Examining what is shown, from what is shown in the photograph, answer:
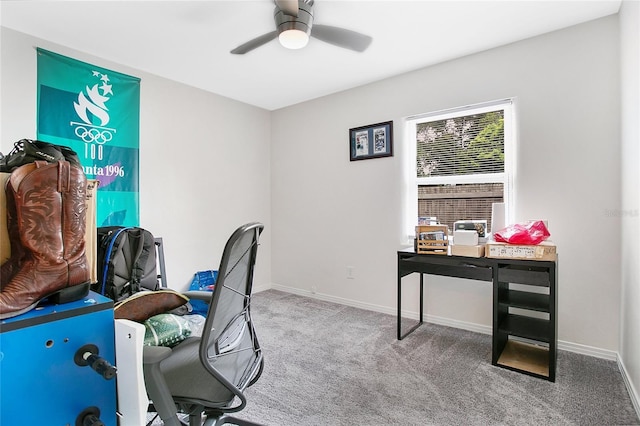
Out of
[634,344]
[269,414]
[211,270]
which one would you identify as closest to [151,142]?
[211,270]

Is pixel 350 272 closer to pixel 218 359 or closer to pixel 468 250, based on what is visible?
pixel 468 250

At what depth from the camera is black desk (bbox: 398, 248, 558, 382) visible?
2115 millimetres

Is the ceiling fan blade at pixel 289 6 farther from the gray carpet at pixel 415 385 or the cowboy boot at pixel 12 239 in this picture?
the gray carpet at pixel 415 385

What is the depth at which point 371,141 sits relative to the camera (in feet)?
11.6

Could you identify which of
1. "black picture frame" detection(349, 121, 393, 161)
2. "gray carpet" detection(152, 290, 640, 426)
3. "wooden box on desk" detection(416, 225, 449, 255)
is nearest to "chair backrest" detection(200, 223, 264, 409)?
"gray carpet" detection(152, 290, 640, 426)

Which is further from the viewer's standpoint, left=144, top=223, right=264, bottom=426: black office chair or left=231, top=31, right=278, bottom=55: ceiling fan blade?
left=231, top=31, right=278, bottom=55: ceiling fan blade

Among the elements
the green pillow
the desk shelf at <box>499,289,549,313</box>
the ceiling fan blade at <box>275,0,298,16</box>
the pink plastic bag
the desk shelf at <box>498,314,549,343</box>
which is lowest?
the desk shelf at <box>498,314,549,343</box>

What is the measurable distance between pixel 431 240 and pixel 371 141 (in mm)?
1415

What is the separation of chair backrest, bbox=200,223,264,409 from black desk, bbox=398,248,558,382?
1.67m

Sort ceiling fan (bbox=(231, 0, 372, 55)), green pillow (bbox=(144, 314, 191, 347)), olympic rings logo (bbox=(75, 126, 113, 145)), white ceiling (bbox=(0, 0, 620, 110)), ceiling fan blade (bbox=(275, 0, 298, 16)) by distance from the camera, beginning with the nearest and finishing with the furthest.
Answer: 1. green pillow (bbox=(144, 314, 191, 347))
2. ceiling fan blade (bbox=(275, 0, 298, 16))
3. ceiling fan (bbox=(231, 0, 372, 55))
4. white ceiling (bbox=(0, 0, 620, 110))
5. olympic rings logo (bbox=(75, 126, 113, 145))

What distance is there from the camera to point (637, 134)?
1.85 metres

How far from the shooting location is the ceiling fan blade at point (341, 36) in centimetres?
217

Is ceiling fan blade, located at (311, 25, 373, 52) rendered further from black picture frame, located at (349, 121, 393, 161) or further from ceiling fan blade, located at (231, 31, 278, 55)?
black picture frame, located at (349, 121, 393, 161)

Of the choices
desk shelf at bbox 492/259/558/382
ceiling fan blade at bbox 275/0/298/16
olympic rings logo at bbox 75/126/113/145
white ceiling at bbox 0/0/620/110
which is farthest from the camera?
olympic rings logo at bbox 75/126/113/145
